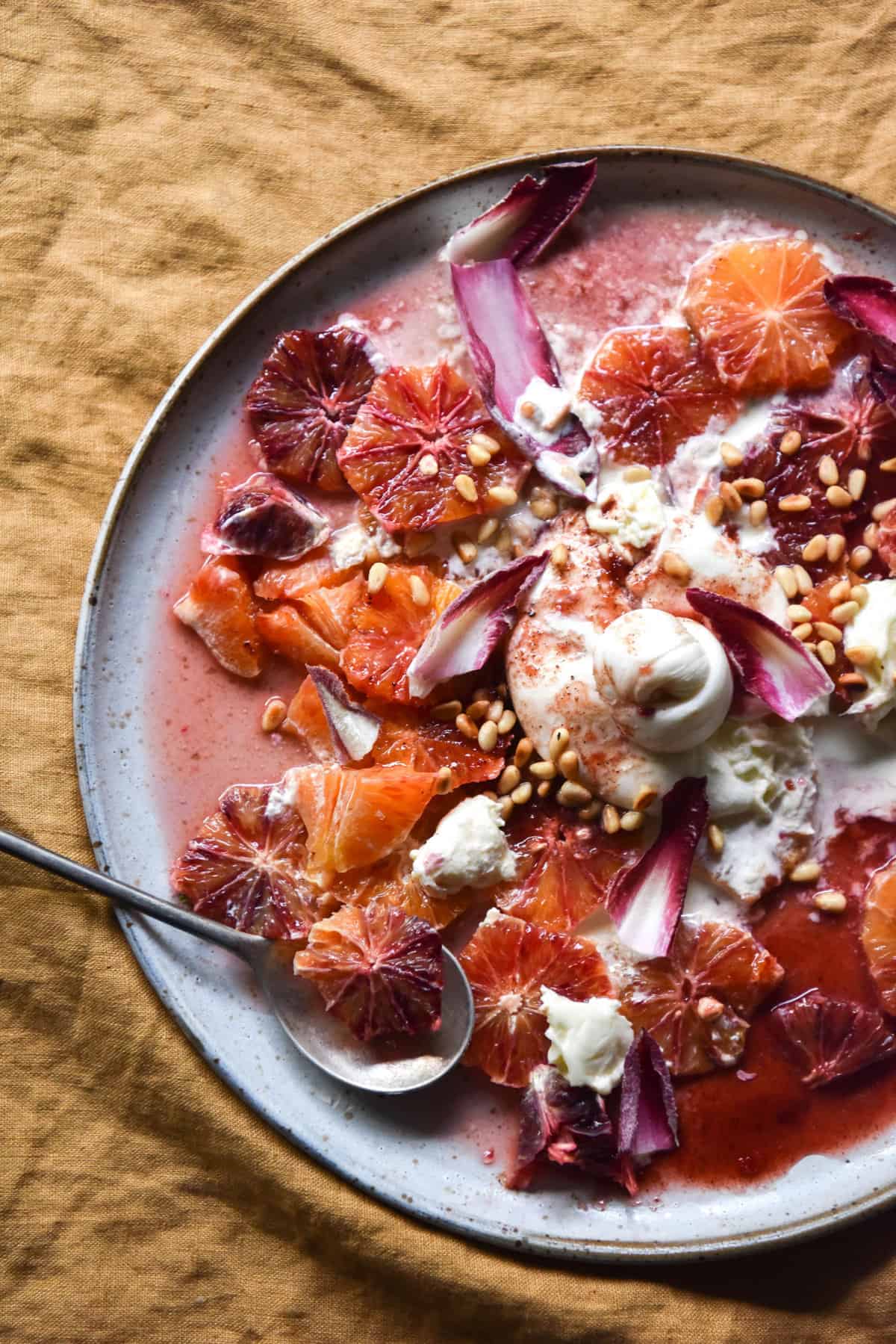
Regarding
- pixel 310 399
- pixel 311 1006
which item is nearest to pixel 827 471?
pixel 310 399

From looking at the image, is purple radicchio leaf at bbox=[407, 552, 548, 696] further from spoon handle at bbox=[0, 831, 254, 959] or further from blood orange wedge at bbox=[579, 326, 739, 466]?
spoon handle at bbox=[0, 831, 254, 959]

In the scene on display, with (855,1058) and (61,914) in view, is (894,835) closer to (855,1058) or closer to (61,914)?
(855,1058)

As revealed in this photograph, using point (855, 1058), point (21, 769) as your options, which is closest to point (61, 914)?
point (21, 769)

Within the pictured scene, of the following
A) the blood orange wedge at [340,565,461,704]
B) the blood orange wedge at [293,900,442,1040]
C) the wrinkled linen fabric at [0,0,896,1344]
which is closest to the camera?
the blood orange wedge at [293,900,442,1040]

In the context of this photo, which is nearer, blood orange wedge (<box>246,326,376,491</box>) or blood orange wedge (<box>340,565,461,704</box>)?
blood orange wedge (<box>340,565,461,704</box>)

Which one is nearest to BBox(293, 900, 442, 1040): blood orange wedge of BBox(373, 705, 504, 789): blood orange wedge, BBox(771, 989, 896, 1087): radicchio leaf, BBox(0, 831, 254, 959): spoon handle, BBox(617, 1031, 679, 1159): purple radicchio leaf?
BBox(0, 831, 254, 959): spoon handle

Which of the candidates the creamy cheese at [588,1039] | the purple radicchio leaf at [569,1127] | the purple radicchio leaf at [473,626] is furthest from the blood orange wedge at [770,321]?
the purple radicchio leaf at [569,1127]
